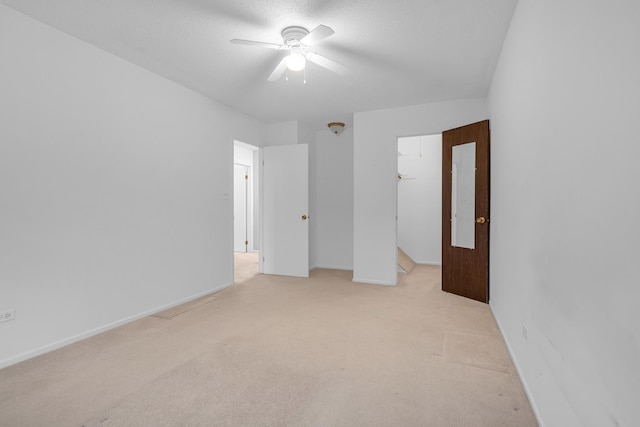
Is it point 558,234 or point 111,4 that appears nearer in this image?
point 558,234

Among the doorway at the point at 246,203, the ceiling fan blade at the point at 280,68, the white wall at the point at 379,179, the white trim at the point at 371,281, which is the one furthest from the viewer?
the doorway at the point at 246,203

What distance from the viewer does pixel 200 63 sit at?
10.1 feet

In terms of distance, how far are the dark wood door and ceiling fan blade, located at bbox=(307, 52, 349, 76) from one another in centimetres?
169

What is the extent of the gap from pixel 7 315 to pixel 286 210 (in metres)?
3.44

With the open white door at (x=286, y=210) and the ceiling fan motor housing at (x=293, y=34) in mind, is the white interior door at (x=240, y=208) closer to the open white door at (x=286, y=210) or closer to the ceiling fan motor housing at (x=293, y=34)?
the open white door at (x=286, y=210)

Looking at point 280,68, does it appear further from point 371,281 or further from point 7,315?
point 371,281

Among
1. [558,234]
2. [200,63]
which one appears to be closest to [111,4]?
[200,63]

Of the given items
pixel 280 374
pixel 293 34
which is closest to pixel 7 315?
pixel 280 374

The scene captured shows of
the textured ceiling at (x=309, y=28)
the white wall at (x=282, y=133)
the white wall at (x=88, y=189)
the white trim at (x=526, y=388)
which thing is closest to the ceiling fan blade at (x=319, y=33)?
the textured ceiling at (x=309, y=28)

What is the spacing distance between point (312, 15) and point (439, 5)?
880 millimetres

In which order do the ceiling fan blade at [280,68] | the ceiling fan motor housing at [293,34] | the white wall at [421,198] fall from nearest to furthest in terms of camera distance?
the ceiling fan motor housing at [293,34]
the ceiling fan blade at [280,68]
the white wall at [421,198]

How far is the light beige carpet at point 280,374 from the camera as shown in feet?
5.60

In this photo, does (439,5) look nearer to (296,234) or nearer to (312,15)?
(312,15)

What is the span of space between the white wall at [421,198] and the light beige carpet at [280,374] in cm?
278
